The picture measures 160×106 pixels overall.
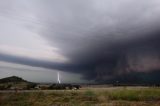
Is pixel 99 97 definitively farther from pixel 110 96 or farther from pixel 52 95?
pixel 52 95

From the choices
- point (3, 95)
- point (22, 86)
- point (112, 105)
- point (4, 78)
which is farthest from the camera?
point (4, 78)

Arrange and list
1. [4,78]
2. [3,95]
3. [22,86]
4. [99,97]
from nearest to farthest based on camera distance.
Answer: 1. [99,97]
2. [3,95]
3. [22,86]
4. [4,78]

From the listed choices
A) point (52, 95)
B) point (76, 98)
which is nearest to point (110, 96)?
point (76, 98)

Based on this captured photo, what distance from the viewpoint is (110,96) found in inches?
2544

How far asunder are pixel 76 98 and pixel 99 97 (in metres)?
5.98

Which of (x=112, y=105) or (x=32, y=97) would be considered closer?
(x=112, y=105)

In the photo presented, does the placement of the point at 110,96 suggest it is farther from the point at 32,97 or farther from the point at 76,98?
the point at 32,97

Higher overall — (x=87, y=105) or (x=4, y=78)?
(x=4, y=78)

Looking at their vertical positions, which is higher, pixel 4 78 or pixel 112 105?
pixel 4 78

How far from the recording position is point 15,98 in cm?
6384

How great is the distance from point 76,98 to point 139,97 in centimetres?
1652

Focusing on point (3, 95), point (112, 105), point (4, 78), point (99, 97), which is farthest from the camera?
point (4, 78)

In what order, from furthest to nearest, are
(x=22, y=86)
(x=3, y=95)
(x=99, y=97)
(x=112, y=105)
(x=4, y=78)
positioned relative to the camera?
(x=4, y=78) < (x=22, y=86) < (x=3, y=95) < (x=99, y=97) < (x=112, y=105)

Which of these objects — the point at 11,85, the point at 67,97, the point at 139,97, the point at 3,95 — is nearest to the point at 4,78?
the point at 11,85
